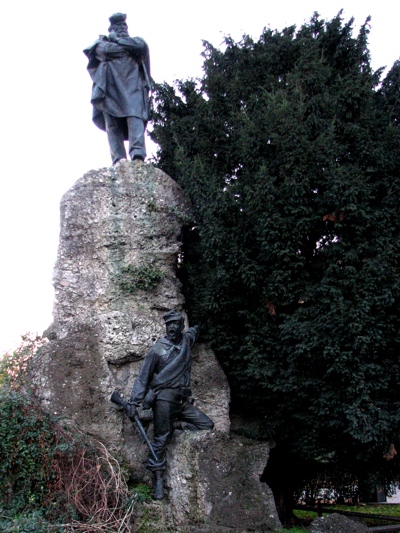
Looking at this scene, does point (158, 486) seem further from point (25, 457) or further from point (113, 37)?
point (113, 37)

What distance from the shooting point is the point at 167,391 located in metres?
6.57

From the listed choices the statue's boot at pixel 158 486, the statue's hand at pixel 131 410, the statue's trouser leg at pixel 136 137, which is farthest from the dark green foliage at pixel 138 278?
the statue's boot at pixel 158 486

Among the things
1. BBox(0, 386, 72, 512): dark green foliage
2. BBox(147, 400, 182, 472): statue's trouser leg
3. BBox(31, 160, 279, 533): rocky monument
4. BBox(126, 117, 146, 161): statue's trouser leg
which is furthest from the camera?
BBox(126, 117, 146, 161): statue's trouser leg

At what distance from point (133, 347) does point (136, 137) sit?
11.0 ft

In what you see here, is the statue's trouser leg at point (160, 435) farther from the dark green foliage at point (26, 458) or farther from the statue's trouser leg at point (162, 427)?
the dark green foliage at point (26, 458)

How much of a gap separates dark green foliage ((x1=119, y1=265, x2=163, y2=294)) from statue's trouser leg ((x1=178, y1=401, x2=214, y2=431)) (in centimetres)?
167

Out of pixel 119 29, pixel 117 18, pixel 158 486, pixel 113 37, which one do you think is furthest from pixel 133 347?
pixel 117 18

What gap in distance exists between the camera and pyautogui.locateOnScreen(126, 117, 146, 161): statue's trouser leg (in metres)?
8.52

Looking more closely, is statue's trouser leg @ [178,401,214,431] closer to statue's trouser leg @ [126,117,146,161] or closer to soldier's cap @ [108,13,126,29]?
statue's trouser leg @ [126,117,146,161]

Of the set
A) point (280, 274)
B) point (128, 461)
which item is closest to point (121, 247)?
point (280, 274)

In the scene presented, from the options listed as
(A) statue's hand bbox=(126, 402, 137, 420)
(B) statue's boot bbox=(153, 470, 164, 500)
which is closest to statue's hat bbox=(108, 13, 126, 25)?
(A) statue's hand bbox=(126, 402, 137, 420)

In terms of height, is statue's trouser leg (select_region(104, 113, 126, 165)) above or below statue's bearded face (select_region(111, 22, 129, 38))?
below

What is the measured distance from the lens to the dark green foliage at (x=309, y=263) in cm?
630

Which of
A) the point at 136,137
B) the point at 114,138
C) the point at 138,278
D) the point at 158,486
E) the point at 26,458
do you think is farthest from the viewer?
the point at 114,138
